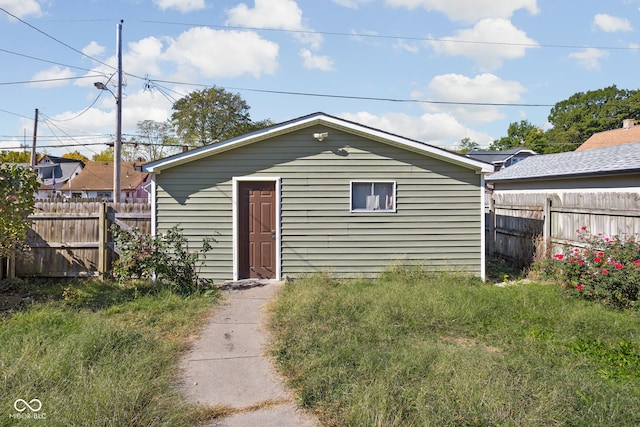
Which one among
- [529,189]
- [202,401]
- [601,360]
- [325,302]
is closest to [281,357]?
[202,401]

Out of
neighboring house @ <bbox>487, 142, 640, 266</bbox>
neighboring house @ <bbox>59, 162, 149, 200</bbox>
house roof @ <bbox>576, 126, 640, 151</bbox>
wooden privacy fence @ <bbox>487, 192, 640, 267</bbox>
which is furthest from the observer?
neighboring house @ <bbox>59, 162, 149, 200</bbox>

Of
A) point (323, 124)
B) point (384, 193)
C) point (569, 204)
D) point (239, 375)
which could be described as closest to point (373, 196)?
point (384, 193)

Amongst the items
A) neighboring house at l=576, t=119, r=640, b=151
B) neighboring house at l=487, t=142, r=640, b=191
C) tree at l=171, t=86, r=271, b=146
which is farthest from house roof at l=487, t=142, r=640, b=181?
tree at l=171, t=86, r=271, b=146

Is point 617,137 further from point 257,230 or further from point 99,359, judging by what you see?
point 99,359

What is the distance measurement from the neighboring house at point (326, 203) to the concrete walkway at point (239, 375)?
86.9 inches

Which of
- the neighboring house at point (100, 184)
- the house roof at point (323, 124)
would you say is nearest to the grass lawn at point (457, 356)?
the house roof at point (323, 124)

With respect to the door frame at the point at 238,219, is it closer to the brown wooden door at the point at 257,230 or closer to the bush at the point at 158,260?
the brown wooden door at the point at 257,230

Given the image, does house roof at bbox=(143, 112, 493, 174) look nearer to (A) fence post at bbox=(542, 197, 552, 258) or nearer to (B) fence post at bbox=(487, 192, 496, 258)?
(A) fence post at bbox=(542, 197, 552, 258)

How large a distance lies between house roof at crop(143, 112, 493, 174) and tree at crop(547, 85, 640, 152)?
49.3 meters

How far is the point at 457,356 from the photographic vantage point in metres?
4.14

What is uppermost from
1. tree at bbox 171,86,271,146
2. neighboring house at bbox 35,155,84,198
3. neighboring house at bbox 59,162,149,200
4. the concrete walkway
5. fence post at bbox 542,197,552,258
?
tree at bbox 171,86,271,146

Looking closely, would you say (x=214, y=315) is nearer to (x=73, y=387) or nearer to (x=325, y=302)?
(x=325, y=302)

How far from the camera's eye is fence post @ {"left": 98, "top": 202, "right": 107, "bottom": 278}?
8.37m

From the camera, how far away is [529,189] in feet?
43.1
